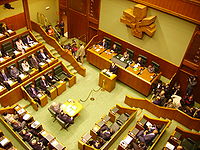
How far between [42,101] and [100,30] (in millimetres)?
4923

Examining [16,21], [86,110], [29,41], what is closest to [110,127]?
[86,110]

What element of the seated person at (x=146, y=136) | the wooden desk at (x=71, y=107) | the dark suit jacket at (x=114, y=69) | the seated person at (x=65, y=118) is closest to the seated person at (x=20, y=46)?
the wooden desk at (x=71, y=107)

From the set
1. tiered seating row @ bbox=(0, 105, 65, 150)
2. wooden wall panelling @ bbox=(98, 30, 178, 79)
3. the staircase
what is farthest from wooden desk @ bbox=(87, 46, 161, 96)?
tiered seating row @ bbox=(0, 105, 65, 150)

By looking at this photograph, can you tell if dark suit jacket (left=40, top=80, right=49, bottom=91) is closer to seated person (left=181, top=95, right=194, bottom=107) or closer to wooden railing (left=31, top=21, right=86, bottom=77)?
wooden railing (left=31, top=21, right=86, bottom=77)

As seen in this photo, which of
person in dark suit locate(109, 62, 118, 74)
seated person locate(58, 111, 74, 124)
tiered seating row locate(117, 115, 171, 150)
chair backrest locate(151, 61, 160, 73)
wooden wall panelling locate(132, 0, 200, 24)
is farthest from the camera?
person in dark suit locate(109, 62, 118, 74)

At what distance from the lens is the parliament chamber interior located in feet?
25.4

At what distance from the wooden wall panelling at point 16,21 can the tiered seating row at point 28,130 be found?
5.17 metres

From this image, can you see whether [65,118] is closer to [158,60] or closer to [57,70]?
[57,70]

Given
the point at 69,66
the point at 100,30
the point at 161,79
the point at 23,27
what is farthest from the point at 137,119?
the point at 23,27

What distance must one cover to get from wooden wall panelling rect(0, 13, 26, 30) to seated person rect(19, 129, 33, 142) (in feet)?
21.0

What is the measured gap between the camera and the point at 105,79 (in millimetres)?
9867

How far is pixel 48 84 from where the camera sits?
9.74 m

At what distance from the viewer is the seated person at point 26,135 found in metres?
7.41

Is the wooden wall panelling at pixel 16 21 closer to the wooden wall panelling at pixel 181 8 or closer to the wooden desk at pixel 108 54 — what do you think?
the wooden desk at pixel 108 54
